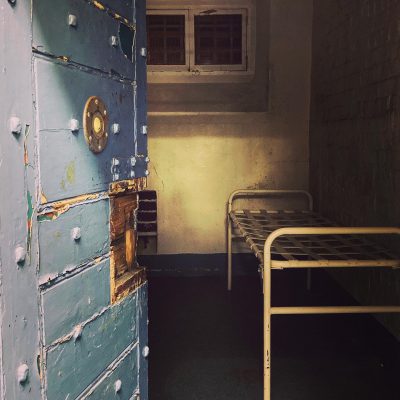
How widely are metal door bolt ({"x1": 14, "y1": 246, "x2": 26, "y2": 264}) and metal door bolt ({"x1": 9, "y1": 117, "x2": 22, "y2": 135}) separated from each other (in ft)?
0.76

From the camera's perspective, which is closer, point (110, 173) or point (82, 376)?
point (82, 376)

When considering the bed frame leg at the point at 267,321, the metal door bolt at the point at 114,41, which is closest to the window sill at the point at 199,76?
the bed frame leg at the point at 267,321

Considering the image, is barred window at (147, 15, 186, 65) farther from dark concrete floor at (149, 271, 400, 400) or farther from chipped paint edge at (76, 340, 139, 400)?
chipped paint edge at (76, 340, 139, 400)

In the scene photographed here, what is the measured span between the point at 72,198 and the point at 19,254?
0.26 meters

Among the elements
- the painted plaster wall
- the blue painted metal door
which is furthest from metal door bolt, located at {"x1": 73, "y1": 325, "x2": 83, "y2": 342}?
the painted plaster wall

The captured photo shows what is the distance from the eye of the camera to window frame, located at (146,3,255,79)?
13.7 ft

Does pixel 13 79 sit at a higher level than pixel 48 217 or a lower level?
higher

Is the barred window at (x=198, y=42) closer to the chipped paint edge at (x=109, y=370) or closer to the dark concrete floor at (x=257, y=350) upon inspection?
the dark concrete floor at (x=257, y=350)

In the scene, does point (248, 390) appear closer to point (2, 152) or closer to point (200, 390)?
point (200, 390)

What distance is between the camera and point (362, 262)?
2061 millimetres

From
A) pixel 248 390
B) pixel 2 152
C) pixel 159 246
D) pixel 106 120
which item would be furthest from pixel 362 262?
pixel 159 246

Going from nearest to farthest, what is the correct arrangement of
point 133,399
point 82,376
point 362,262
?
point 82,376, point 133,399, point 362,262

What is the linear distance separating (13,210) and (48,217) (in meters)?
0.14

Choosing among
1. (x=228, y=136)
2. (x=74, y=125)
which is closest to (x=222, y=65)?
(x=228, y=136)
